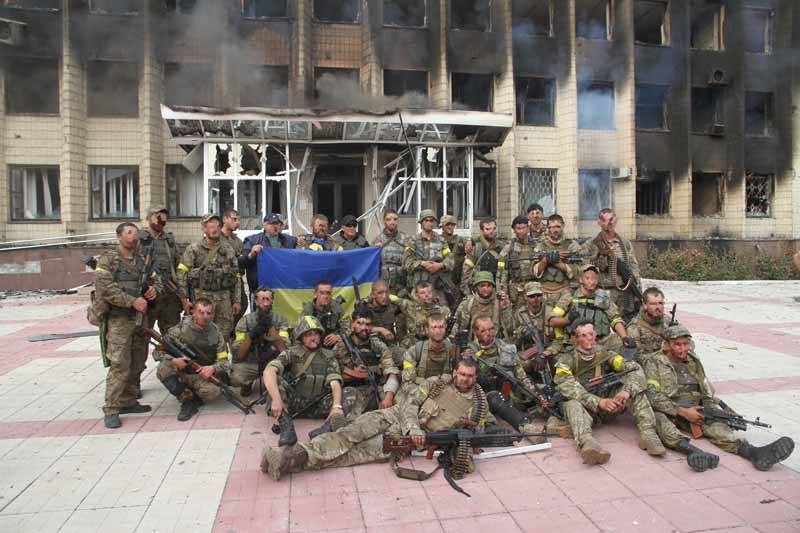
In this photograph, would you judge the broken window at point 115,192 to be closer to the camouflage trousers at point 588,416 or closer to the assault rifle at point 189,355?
the assault rifle at point 189,355

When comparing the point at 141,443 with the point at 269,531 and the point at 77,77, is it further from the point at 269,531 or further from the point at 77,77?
the point at 77,77

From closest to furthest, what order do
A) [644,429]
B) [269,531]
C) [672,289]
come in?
[269,531] → [644,429] → [672,289]

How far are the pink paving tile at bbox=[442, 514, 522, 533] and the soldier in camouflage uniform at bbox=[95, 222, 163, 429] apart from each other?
332 cm

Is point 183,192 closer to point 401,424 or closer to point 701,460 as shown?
point 401,424

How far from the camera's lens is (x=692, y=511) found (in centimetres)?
343

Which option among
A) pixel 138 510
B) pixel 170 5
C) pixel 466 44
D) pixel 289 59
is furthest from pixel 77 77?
pixel 138 510

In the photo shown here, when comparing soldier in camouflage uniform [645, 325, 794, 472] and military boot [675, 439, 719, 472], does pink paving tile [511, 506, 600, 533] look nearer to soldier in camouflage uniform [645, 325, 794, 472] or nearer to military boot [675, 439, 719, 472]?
military boot [675, 439, 719, 472]

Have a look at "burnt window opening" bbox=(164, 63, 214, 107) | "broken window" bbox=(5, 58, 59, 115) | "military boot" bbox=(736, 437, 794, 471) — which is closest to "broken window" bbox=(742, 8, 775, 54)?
"burnt window opening" bbox=(164, 63, 214, 107)

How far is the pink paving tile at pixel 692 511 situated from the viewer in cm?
328

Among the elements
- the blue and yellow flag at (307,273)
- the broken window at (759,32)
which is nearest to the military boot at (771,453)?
the blue and yellow flag at (307,273)

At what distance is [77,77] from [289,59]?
5.72m

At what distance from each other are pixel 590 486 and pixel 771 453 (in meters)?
1.35

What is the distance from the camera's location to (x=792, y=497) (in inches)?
141

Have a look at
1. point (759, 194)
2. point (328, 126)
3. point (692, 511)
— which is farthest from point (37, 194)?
point (759, 194)
